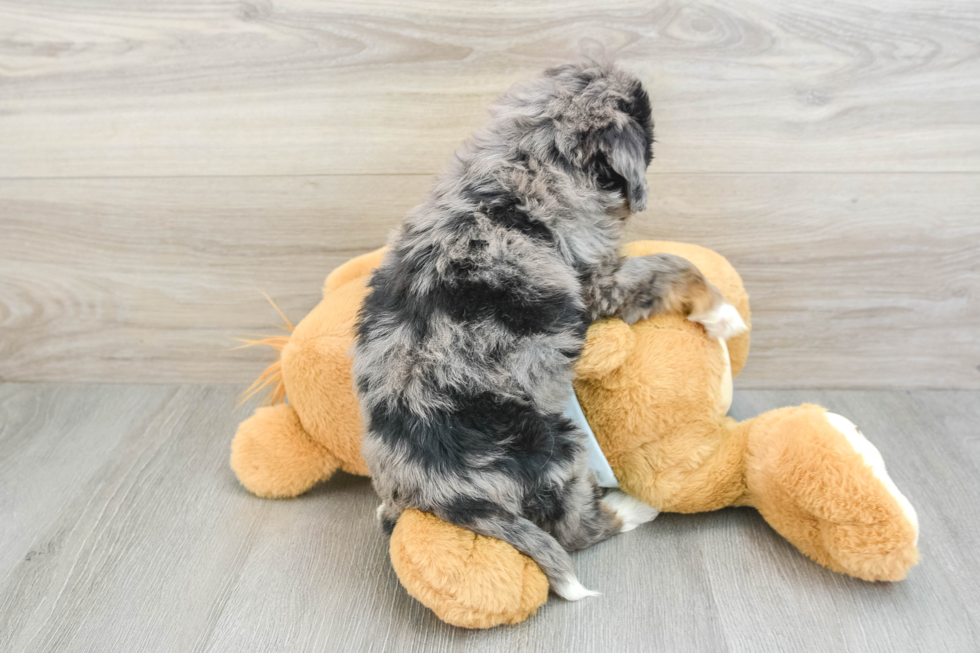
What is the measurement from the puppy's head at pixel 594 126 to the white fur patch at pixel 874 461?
22.0 inches

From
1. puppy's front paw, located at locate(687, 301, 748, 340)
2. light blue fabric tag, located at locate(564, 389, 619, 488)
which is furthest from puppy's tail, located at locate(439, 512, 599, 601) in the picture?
puppy's front paw, located at locate(687, 301, 748, 340)

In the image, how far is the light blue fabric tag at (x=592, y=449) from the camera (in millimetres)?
1289

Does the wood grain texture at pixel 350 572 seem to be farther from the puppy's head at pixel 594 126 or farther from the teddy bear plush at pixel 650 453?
the puppy's head at pixel 594 126

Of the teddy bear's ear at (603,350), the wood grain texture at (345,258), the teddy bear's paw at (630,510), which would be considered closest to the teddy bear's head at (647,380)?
the teddy bear's ear at (603,350)

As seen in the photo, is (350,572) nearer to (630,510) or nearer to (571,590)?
(571,590)

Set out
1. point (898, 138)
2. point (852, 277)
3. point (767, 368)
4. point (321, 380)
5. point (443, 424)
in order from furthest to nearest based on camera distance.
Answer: point (767, 368), point (852, 277), point (898, 138), point (321, 380), point (443, 424)

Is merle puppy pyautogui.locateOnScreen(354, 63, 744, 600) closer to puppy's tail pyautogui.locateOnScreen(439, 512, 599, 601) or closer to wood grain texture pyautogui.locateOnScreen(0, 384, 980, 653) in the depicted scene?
puppy's tail pyautogui.locateOnScreen(439, 512, 599, 601)

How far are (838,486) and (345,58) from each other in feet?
4.70

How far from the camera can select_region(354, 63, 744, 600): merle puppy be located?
3.74 ft

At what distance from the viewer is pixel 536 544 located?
1165mm

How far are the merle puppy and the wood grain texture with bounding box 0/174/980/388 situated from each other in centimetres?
48

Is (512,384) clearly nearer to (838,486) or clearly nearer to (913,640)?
(838,486)

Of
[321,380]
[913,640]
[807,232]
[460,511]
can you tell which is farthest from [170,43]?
[913,640]

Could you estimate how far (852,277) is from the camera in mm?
1759
